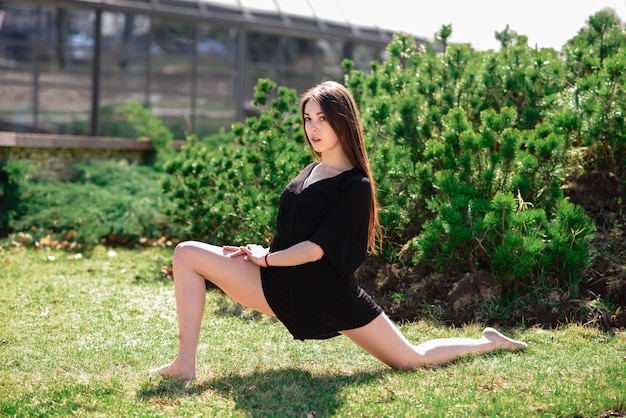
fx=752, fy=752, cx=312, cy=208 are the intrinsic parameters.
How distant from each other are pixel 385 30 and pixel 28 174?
9363 mm

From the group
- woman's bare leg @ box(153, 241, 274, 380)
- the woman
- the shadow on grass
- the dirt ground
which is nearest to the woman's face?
the woman

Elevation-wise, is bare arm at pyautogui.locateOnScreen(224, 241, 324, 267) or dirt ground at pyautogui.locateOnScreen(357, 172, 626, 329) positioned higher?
bare arm at pyautogui.locateOnScreen(224, 241, 324, 267)

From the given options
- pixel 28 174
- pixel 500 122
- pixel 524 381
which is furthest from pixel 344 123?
pixel 28 174

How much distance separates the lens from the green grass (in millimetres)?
3496

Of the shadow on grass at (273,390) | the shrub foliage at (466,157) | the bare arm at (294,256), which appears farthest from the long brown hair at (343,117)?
A: the shrub foliage at (466,157)

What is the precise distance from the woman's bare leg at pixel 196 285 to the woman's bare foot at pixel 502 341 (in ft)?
4.36

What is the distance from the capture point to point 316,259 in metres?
3.69

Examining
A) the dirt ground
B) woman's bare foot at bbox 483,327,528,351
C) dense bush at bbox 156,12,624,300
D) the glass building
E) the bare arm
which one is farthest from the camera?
the glass building

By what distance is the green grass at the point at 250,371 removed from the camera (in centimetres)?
350

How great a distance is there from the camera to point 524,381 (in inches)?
151

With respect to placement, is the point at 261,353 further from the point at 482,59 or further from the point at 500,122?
the point at 482,59

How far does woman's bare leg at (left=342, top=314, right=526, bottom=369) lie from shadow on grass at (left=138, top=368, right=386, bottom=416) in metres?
0.13

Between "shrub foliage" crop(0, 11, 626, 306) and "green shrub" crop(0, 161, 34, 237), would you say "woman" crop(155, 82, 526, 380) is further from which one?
"green shrub" crop(0, 161, 34, 237)

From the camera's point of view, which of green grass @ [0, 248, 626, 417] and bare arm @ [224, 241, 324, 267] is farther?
bare arm @ [224, 241, 324, 267]
